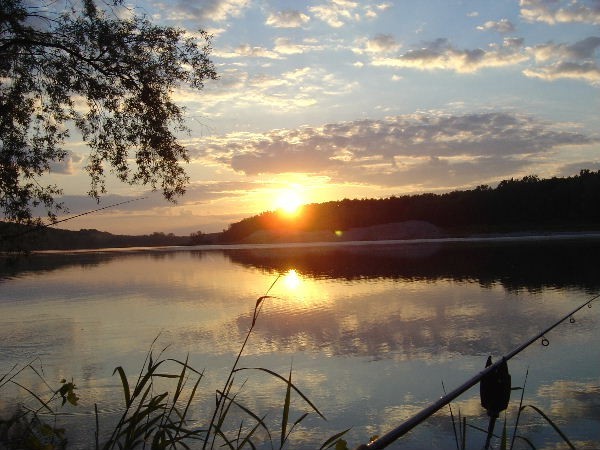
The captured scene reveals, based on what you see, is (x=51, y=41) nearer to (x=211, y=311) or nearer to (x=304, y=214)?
(x=211, y=311)

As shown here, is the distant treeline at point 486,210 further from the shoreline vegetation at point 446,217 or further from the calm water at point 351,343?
the calm water at point 351,343

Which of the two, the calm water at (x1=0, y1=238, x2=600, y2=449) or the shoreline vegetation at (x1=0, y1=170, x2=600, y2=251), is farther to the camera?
the shoreline vegetation at (x1=0, y1=170, x2=600, y2=251)

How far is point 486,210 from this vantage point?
97062mm

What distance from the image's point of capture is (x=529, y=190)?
9388 cm

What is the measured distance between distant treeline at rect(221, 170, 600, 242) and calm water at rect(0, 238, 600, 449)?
68.0 metres

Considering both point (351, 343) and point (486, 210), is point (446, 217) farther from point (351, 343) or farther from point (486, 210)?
point (351, 343)

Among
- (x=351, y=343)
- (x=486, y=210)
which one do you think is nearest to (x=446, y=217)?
(x=486, y=210)

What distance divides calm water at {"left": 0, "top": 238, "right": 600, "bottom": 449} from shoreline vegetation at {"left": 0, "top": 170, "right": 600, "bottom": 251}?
218 feet

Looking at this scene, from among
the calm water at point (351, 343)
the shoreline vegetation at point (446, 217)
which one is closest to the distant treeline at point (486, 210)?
the shoreline vegetation at point (446, 217)

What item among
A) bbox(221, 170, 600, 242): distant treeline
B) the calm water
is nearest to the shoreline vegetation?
bbox(221, 170, 600, 242): distant treeline

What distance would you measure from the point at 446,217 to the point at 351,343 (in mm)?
94871

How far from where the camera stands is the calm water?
7551mm

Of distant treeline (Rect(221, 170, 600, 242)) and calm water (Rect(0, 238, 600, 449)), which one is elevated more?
distant treeline (Rect(221, 170, 600, 242))

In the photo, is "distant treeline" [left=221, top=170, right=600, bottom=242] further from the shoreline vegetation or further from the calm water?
the calm water
